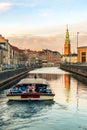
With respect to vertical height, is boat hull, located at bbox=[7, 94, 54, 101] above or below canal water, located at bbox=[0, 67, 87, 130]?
above

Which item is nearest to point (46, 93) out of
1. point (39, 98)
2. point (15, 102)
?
point (39, 98)

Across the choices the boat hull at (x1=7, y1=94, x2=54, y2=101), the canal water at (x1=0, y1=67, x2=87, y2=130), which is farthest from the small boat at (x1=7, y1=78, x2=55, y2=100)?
the canal water at (x1=0, y1=67, x2=87, y2=130)

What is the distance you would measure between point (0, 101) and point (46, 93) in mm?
5882

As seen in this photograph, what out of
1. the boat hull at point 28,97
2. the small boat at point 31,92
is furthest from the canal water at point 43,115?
the small boat at point 31,92

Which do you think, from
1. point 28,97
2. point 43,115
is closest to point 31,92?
point 28,97

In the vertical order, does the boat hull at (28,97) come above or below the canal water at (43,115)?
above

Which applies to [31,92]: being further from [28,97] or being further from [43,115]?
[43,115]

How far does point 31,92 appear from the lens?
44.1 m

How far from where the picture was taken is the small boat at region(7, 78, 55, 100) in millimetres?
43594

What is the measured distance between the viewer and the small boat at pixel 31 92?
43.6 m

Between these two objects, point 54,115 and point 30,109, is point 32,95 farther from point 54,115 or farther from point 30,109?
point 54,115

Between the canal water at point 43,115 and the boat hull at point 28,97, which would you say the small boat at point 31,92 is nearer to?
the boat hull at point 28,97

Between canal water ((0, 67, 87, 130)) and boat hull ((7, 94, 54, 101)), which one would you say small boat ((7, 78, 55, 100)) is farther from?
canal water ((0, 67, 87, 130))

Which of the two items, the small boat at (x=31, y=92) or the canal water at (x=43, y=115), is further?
the small boat at (x=31, y=92)
